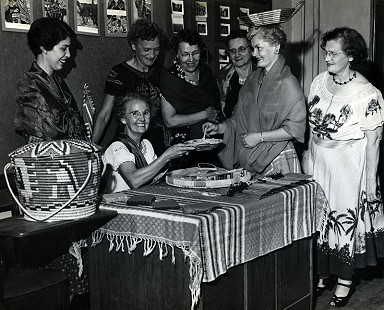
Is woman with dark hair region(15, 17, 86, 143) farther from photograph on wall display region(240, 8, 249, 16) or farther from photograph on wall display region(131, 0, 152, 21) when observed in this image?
photograph on wall display region(240, 8, 249, 16)

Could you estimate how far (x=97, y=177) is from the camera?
8.39 feet

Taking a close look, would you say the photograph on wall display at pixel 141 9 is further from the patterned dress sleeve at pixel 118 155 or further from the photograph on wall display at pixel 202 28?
the patterned dress sleeve at pixel 118 155

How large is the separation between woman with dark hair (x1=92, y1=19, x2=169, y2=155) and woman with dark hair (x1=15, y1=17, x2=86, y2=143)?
663 mm

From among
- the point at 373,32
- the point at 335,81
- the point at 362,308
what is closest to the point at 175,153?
the point at 335,81

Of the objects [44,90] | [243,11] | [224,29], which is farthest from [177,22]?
[44,90]

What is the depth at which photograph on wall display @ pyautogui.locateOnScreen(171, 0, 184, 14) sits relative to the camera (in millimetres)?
4781

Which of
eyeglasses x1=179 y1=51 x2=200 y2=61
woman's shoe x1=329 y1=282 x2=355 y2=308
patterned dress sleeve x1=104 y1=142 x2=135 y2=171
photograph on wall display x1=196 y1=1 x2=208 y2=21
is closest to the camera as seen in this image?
patterned dress sleeve x1=104 y1=142 x2=135 y2=171

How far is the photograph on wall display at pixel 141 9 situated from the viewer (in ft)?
14.6

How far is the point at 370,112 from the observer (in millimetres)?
3570

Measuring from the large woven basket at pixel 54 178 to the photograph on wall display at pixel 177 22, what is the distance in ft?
8.33

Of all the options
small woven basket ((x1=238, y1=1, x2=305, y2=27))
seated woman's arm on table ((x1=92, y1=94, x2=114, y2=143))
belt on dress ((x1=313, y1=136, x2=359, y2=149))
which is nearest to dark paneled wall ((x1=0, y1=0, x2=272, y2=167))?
seated woman's arm on table ((x1=92, y1=94, x2=114, y2=143))

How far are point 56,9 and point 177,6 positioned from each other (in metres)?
1.31

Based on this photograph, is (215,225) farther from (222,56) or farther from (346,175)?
(222,56)

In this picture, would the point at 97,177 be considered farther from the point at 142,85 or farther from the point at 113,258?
the point at 142,85
